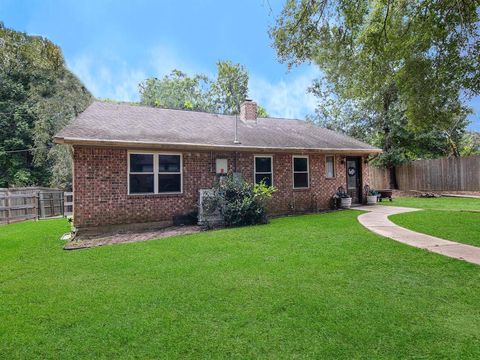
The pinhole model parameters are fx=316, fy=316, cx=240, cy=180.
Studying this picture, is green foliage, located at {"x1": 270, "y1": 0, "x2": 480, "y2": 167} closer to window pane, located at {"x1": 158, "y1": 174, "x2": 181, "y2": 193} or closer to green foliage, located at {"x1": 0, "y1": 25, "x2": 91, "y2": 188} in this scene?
window pane, located at {"x1": 158, "y1": 174, "x2": 181, "y2": 193}

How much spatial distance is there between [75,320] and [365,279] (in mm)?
3774

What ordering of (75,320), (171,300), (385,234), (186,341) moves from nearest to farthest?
(186,341)
(75,320)
(171,300)
(385,234)

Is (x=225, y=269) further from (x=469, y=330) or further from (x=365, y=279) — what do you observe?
(x=469, y=330)

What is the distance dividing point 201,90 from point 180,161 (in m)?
28.8

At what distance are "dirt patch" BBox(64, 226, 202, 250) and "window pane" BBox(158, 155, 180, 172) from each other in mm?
1843

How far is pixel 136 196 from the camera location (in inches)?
373

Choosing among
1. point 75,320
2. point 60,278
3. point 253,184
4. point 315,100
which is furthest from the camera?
point 315,100

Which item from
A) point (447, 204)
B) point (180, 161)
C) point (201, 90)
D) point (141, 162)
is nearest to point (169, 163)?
point (180, 161)

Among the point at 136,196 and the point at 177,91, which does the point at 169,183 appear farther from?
the point at 177,91

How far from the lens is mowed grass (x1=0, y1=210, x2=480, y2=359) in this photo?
9.59 feet

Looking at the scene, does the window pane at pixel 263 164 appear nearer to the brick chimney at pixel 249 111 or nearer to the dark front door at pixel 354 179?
the brick chimney at pixel 249 111

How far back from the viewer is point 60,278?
5.07 metres

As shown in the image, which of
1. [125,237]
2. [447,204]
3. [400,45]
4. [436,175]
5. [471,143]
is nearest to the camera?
[400,45]

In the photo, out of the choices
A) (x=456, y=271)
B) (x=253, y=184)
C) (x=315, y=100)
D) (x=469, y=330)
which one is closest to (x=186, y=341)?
(x=469, y=330)
